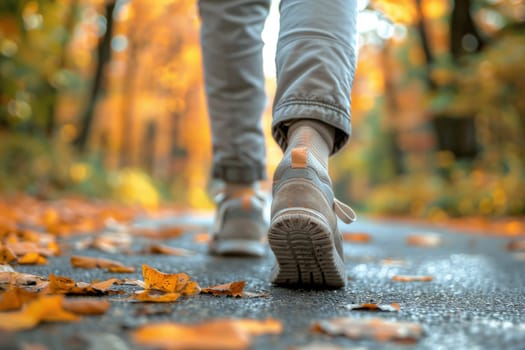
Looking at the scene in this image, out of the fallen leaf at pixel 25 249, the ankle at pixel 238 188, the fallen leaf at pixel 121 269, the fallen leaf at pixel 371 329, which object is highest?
the ankle at pixel 238 188

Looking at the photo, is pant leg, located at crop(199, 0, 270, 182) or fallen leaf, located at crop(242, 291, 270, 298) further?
pant leg, located at crop(199, 0, 270, 182)

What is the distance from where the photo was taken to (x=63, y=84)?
8562 millimetres

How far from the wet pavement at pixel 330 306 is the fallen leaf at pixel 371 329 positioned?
16mm

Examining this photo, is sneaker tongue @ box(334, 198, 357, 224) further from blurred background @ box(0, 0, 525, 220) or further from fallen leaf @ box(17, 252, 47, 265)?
blurred background @ box(0, 0, 525, 220)

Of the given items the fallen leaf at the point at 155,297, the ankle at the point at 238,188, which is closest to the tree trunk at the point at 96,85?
the ankle at the point at 238,188

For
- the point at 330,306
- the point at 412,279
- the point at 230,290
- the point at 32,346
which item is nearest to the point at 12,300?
the point at 32,346

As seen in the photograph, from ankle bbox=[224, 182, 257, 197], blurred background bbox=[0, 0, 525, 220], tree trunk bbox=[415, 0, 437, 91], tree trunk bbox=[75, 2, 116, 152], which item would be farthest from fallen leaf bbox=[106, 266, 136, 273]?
tree trunk bbox=[415, 0, 437, 91]

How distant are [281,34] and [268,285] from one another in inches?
25.6

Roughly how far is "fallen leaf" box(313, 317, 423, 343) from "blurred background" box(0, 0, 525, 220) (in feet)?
17.3

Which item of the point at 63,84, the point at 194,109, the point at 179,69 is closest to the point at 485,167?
the point at 63,84

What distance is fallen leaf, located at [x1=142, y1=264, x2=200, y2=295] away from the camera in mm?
1260

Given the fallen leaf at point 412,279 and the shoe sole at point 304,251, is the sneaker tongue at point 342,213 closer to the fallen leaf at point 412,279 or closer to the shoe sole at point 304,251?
the shoe sole at point 304,251

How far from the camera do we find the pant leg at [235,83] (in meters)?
2.08

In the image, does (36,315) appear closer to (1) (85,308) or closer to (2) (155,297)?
(1) (85,308)
